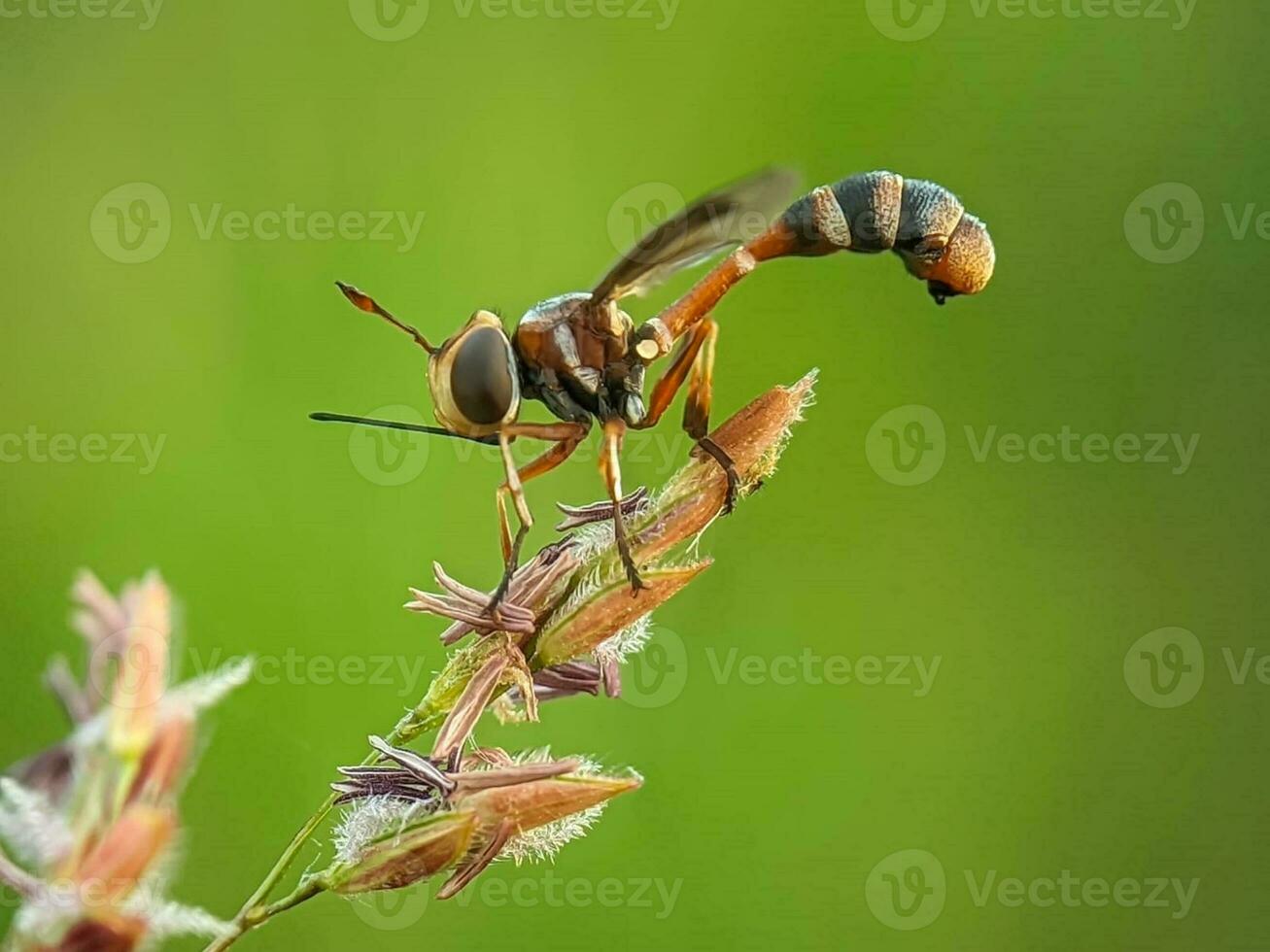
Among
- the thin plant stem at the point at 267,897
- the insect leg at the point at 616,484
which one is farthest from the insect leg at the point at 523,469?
the thin plant stem at the point at 267,897

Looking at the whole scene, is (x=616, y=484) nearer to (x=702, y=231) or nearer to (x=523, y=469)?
(x=523, y=469)

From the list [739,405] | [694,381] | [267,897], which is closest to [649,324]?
[694,381]

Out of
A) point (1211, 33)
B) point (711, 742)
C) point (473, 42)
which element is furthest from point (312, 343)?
point (1211, 33)

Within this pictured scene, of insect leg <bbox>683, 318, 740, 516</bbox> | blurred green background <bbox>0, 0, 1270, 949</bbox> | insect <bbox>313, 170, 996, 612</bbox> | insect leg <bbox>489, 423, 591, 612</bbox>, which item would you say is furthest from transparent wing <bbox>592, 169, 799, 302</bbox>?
blurred green background <bbox>0, 0, 1270, 949</bbox>

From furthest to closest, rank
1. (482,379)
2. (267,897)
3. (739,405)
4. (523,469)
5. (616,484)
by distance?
(739,405) → (523,469) → (482,379) → (616,484) → (267,897)

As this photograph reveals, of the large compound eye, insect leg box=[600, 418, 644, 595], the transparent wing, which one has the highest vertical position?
the transparent wing

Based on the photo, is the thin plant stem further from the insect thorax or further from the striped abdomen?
the striped abdomen
